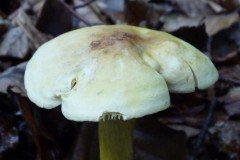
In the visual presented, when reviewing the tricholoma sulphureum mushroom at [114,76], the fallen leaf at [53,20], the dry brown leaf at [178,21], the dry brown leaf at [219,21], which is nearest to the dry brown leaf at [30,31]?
the fallen leaf at [53,20]

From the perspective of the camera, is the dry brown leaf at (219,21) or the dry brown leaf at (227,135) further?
the dry brown leaf at (219,21)

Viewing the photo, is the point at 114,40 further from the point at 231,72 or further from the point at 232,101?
the point at 231,72

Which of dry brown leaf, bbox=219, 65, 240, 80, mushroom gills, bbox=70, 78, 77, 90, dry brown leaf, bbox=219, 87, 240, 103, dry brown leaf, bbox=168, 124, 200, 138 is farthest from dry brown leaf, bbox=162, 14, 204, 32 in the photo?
mushroom gills, bbox=70, 78, 77, 90

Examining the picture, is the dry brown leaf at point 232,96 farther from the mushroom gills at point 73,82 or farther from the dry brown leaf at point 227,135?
the mushroom gills at point 73,82

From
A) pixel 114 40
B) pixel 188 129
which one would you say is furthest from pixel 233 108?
pixel 114 40

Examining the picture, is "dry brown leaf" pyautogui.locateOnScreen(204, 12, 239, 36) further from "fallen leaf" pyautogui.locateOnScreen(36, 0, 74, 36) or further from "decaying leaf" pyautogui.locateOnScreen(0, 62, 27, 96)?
"decaying leaf" pyautogui.locateOnScreen(0, 62, 27, 96)

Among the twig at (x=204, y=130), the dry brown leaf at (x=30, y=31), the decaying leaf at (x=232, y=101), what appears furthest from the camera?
the dry brown leaf at (x=30, y=31)
